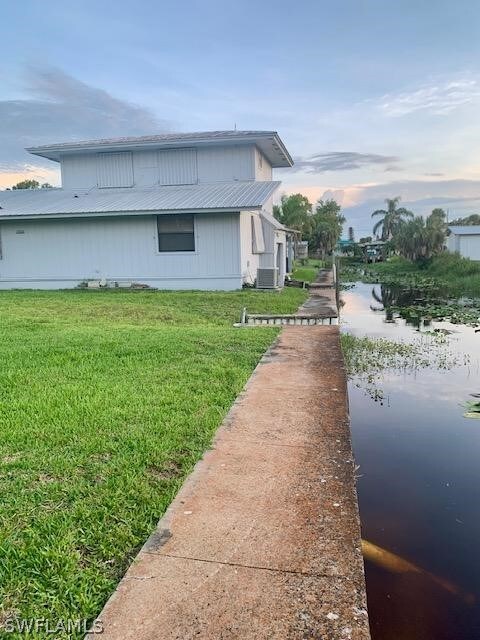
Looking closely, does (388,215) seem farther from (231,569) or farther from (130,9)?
(231,569)

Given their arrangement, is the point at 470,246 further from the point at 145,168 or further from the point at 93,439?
the point at 93,439

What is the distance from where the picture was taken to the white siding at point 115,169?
19.9 m

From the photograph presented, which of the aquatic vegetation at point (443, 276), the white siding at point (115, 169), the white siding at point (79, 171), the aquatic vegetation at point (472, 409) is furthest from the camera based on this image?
the aquatic vegetation at point (443, 276)

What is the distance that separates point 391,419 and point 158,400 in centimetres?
275

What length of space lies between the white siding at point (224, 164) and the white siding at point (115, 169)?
2.95 meters

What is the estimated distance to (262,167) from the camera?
2078 centimetres

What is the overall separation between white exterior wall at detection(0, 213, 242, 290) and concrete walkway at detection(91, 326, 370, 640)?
12.4 m

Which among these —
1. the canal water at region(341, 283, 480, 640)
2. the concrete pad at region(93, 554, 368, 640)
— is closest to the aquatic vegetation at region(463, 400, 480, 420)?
the canal water at region(341, 283, 480, 640)

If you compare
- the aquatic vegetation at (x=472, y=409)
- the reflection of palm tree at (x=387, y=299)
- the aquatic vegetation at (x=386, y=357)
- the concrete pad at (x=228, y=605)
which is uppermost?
the concrete pad at (x=228, y=605)

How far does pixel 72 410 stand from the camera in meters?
4.95

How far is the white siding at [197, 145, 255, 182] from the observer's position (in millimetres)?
18906

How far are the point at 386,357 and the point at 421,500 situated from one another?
17.1 feet

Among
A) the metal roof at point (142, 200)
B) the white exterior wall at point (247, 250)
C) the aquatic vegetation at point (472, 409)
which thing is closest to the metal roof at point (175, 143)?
the metal roof at point (142, 200)

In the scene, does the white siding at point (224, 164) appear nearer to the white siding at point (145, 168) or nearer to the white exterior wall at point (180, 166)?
the white exterior wall at point (180, 166)
